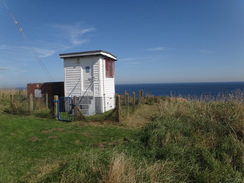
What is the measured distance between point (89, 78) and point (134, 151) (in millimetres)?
8524

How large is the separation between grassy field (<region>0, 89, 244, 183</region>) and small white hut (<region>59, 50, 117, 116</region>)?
149 inches

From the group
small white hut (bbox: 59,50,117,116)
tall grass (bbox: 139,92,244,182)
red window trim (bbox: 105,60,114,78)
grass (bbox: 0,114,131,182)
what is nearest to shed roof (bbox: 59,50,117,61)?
small white hut (bbox: 59,50,117,116)

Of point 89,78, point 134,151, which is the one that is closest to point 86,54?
point 89,78

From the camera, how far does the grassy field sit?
123 inches

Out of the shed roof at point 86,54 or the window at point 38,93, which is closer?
the shed roof at point 86,54

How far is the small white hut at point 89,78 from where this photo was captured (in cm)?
1174

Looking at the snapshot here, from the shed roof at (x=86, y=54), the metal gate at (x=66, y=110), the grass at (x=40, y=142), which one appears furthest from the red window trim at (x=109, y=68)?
the grass at (x=40, y=142)

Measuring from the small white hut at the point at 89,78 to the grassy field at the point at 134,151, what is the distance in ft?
12.4

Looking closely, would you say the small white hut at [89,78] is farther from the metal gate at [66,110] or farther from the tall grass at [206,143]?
the tall grass at [206,143]

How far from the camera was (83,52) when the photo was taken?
11.9 meters

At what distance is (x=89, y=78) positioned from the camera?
1209cm

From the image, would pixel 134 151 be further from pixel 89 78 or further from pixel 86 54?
pixel 86 54

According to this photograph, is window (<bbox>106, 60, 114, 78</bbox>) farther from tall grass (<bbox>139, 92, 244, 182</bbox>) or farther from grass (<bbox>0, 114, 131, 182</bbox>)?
tall grass (<bbox>139, 92, 244, 182</bbox>)

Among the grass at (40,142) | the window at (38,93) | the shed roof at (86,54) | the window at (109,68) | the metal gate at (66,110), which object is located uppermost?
the shed roof at (86,54)
